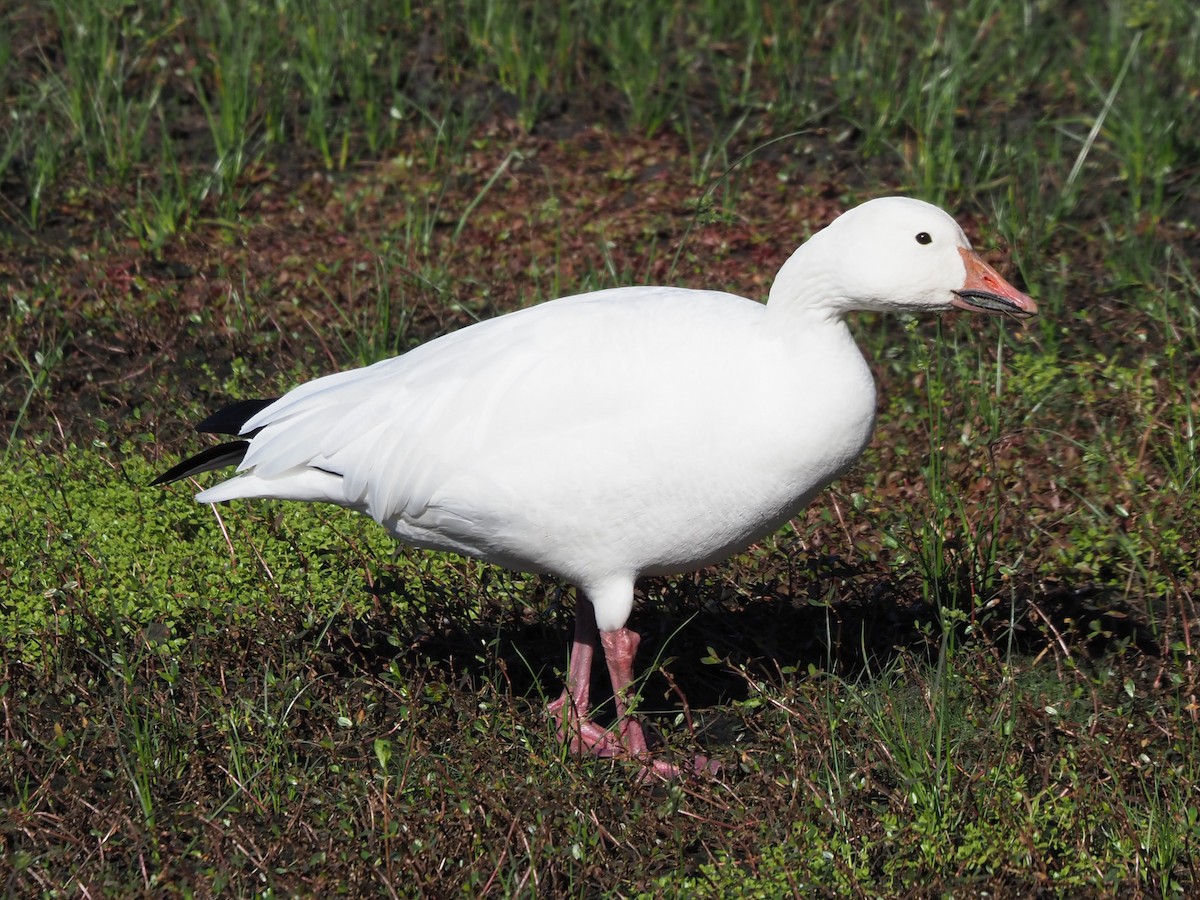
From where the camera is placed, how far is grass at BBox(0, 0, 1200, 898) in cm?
364

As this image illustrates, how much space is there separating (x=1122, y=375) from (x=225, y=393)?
10.8 feet

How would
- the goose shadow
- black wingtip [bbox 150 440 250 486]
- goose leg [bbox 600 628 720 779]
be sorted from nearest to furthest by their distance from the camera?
1. goose leg [bbox 600 628 720 779]
2. black wingtip [bbox 150 440 250 486]
3. the goose shadow

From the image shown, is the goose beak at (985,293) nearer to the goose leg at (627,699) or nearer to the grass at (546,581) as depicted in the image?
the grass at (546,581)

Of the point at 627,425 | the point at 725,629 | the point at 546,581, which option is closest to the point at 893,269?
the point at 627,425

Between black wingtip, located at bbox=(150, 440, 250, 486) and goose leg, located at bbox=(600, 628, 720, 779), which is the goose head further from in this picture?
black wingtip, located at bbox=(150, 440, 250, 486)

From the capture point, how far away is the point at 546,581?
479 centimetres

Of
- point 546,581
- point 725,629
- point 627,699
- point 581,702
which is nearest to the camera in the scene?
point 627,699

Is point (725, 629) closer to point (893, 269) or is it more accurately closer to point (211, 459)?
point (893, 269)

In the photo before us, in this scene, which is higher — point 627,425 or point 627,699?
point 627,425

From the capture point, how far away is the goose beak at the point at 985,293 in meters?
3.64

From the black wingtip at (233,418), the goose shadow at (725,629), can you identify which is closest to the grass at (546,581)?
the goose shadow at (725,629)

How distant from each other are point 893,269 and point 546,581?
5.58 ft

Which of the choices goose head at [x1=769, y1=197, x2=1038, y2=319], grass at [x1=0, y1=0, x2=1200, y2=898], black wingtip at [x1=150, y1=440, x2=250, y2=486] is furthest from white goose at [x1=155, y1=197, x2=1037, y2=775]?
grass at [x1=0, y1=0, x2=1200, y2=898]

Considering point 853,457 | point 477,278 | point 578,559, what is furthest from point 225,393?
point 853,457
